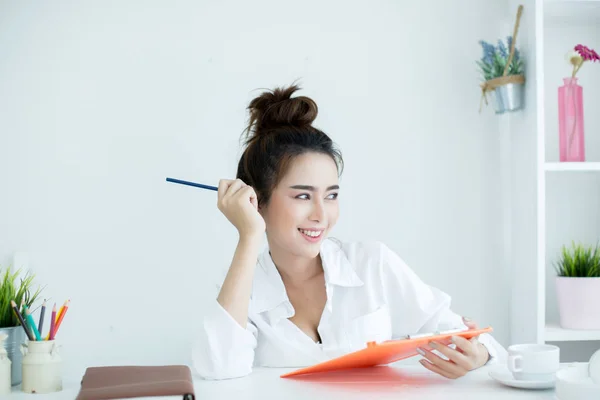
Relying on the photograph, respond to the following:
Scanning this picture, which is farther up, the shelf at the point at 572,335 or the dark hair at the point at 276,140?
the dark hair at the point at 276,140

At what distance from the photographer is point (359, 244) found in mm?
1983

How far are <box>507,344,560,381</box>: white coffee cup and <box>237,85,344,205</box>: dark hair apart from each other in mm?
848

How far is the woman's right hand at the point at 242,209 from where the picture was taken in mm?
1648

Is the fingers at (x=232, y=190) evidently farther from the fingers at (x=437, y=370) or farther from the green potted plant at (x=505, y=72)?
the green potted plant at (x=505, y=72)

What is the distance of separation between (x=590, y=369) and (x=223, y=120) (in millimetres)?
1584

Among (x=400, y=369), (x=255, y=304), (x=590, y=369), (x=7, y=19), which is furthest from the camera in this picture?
(x=7, y=19)

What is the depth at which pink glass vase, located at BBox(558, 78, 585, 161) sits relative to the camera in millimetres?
2285

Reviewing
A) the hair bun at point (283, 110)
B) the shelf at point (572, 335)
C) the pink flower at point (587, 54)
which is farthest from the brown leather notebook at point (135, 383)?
the pink flower at point (587, 54)

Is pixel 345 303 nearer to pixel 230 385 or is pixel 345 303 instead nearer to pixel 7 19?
pixel 230 385

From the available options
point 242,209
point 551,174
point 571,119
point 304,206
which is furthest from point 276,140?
point 551,174

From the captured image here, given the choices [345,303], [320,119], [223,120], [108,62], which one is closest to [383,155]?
[320,119]

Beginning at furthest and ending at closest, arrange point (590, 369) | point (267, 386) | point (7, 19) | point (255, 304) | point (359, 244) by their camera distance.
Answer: point (7, 19), point (359, 244), point (255, 304), point (267, 386), point (590, 369)

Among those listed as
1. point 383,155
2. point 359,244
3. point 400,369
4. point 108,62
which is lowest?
point 400,369

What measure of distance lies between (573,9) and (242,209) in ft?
4.79
